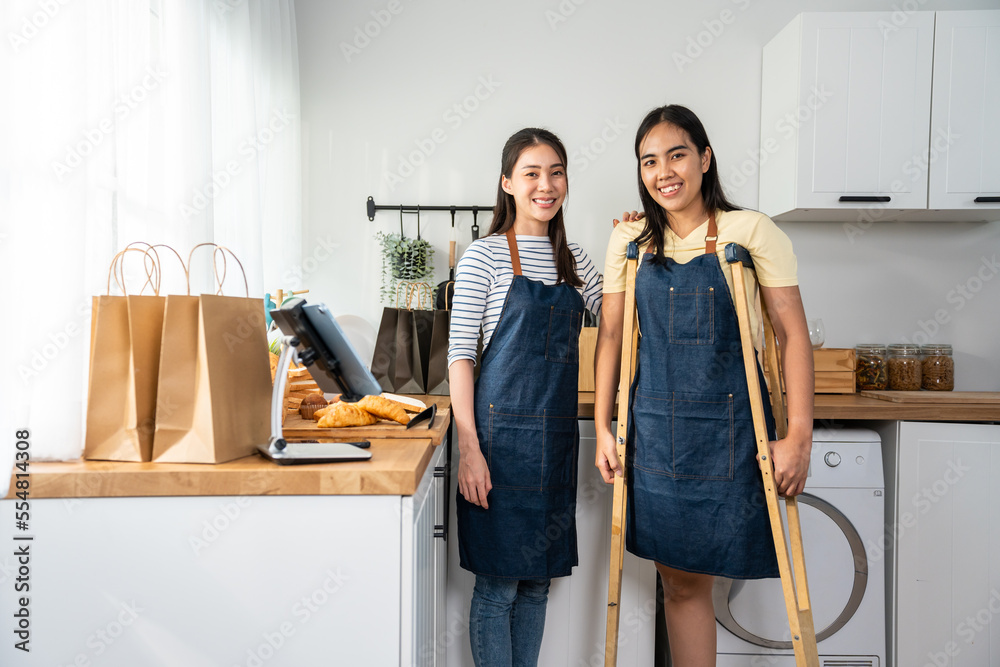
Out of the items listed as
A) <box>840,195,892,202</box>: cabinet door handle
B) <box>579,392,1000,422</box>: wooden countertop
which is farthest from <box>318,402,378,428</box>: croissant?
<box>840,195,892,202</box>: cabinet door handle

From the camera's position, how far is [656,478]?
1.58m

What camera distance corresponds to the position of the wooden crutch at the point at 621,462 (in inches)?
62.0

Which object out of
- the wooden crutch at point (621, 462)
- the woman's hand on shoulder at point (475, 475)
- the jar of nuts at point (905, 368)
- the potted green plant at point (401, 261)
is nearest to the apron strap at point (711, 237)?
the wooden crutch at point (621, 462)

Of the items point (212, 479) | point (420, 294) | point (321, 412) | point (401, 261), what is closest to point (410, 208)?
point (401, 261)

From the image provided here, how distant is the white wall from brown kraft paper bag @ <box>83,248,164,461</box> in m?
1.55

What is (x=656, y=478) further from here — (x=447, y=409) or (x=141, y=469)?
(x=141, y=469)

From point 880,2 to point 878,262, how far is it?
3.62 ft

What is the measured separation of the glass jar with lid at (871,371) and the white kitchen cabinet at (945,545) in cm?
51

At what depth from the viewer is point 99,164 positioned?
1.19m

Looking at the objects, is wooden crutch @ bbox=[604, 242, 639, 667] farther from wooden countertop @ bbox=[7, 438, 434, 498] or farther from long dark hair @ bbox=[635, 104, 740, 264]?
wooden countertop @ bbox=[7, 438, 434, 498]

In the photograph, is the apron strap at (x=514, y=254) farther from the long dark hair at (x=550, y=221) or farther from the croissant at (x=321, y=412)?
the croissant at (x=321, y=412)

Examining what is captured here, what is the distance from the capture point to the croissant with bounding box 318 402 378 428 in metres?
1.47

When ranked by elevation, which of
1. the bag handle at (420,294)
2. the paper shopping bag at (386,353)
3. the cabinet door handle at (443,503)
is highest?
the bag handle at (420,294)

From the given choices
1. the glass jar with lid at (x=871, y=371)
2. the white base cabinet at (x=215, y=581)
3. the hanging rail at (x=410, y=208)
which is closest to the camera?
the white base cabinet at (x=215, y=581)
